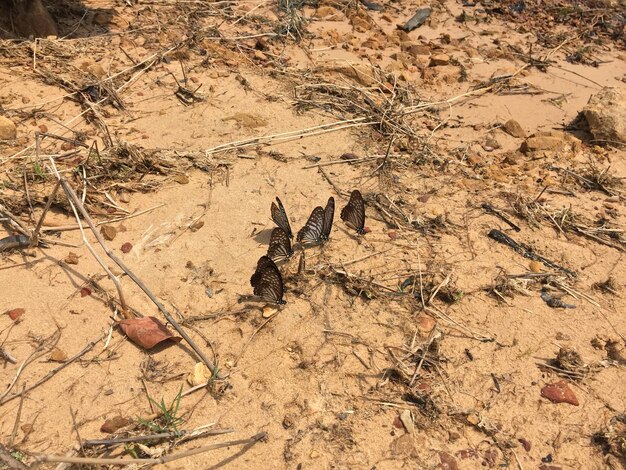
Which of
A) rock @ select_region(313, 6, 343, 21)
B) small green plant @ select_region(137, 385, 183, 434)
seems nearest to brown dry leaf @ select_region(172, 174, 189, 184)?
small green plant @ select_region(137, 385, 183, 434)

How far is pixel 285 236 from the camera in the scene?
10.6 ft

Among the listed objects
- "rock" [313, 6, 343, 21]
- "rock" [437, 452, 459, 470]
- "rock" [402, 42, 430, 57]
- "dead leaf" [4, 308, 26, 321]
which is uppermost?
"rock" [313, 6, 343, 21]

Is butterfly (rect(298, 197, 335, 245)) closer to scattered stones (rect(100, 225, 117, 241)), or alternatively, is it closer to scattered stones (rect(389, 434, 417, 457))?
scattered stones (rect(100, 225, 117, 241))

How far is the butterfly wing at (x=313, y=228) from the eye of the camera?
11.2 feet

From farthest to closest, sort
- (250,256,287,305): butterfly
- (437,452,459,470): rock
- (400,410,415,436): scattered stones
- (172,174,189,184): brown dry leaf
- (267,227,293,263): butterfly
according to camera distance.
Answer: (172,174,189,184): brown dry leaf
(267,227,293,263): butterfly
(250,256,287,305): butterfly
(400,410,415,436): scattered stones
(437,452,459,470): rock

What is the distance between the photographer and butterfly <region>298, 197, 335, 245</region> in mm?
3396

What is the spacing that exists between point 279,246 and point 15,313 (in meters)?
1.61

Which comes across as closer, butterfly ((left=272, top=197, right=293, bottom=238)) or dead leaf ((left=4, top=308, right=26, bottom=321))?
dead leaf ((left=4, top=308, right=26, bottom=321))

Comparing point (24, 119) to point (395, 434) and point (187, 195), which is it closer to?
point (187, 195)

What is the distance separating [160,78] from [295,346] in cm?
360

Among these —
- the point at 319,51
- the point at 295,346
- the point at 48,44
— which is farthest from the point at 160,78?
the point at 295,346

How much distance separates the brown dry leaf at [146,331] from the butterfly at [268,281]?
544 millimetres

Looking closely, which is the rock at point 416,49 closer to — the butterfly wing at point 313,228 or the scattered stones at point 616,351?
the butterfly wing at point 313,228

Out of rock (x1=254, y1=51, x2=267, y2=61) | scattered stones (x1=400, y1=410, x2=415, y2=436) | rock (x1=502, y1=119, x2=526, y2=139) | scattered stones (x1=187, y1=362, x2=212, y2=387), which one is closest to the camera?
scattered stones (x1=400, y1=410, x2=415, y2=436)
